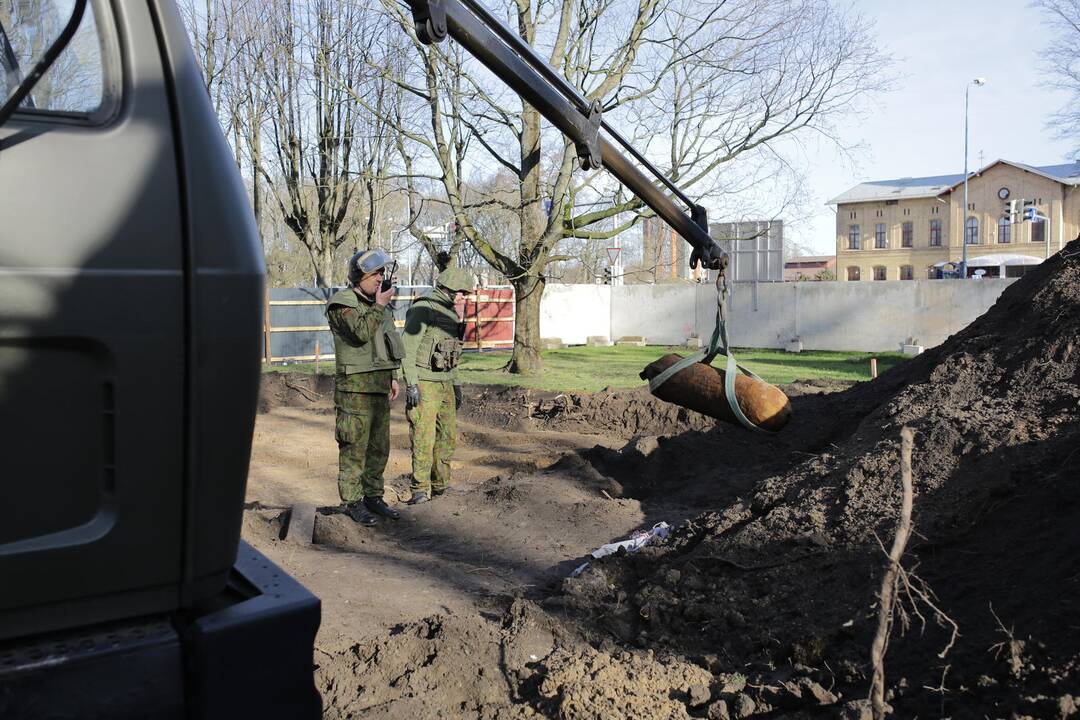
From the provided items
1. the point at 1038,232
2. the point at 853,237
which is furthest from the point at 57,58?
the point at 853,237

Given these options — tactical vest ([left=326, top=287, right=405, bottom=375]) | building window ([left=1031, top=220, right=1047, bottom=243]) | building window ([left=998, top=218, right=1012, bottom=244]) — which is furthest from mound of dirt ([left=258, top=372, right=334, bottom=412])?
building window ([left=998, top=218, right=1012, bottom=244])

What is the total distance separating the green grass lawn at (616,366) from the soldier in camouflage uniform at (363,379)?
7.35 meters

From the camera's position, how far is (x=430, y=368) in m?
7.46

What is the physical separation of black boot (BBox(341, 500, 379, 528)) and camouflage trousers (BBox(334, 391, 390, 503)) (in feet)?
0.18

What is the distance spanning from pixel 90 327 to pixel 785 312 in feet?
81.5

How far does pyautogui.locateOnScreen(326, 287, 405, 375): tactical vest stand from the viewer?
6523 mm

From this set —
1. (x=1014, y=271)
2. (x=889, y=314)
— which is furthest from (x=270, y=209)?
(x=1014, y=271)

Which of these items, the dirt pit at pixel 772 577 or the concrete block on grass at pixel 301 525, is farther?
the concrete block on grass at pixel 301 525

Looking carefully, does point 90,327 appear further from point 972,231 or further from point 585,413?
point 972,231

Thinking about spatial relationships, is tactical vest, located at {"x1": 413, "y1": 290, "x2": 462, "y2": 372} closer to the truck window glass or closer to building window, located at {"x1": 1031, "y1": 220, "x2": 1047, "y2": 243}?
the truck window glass

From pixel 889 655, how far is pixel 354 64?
19053 millimetres

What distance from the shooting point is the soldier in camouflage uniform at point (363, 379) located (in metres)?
6.53

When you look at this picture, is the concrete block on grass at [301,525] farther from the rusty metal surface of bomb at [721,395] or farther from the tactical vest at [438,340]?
the rusty metal surface of bomb at [721,395]

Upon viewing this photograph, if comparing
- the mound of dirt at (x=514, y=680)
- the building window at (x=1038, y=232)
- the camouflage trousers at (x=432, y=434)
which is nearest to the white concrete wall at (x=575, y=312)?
the camouflage trousers at (x=432, y=434)
